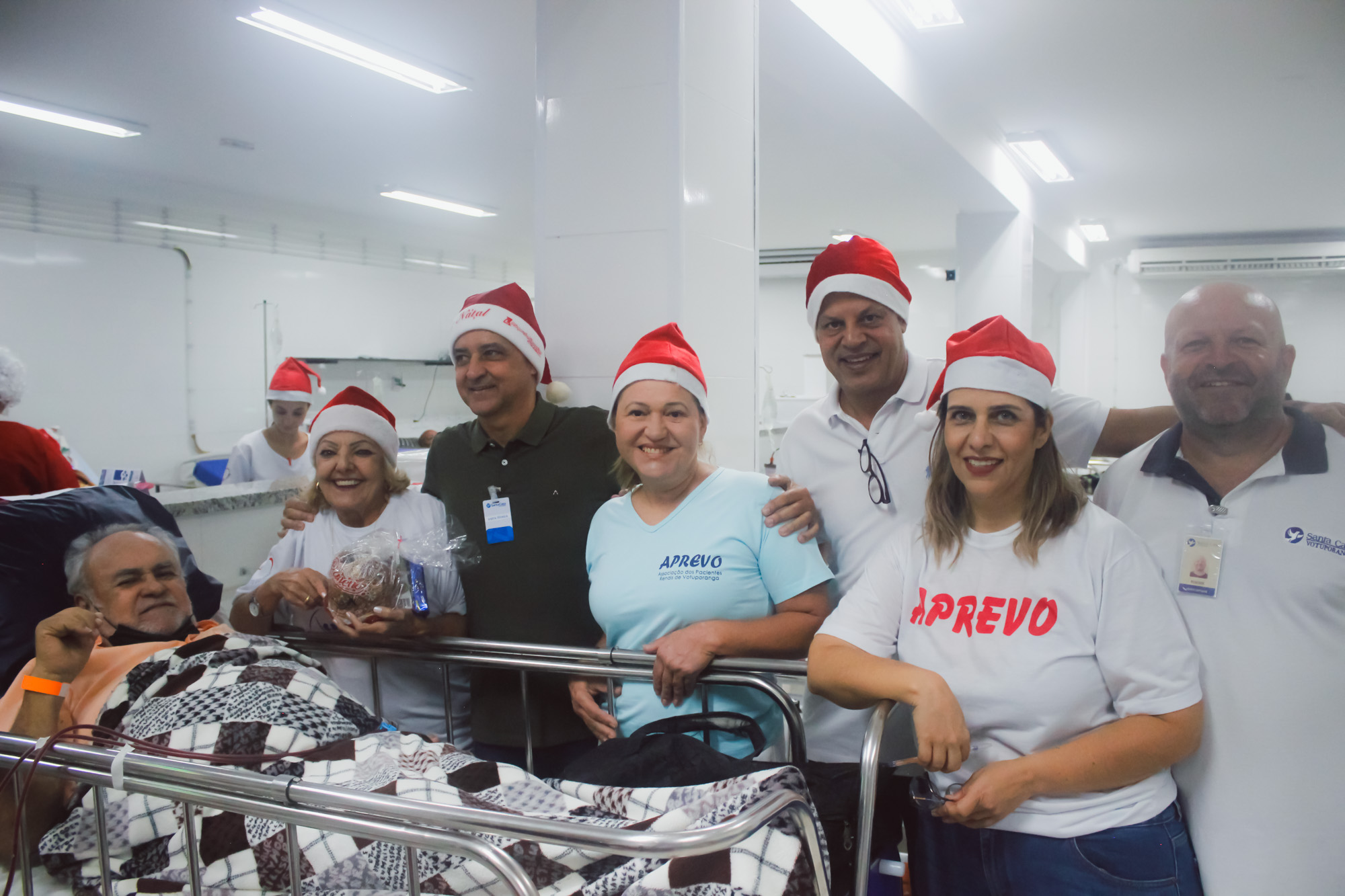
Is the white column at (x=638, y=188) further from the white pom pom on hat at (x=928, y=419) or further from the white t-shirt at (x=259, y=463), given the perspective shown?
the white t-shirt at (x=259, y=463)

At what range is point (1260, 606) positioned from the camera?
152 centimetres

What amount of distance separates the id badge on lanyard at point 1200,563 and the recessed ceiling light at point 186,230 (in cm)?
865

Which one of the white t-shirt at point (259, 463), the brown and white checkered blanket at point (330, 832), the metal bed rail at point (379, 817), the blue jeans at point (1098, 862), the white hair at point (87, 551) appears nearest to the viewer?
the metal bed rail at point (379, 817)

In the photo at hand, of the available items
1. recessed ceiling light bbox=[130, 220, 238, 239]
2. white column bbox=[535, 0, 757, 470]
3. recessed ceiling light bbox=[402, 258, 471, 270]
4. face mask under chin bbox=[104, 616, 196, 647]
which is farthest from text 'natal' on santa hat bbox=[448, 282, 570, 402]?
recessed ceiling light bbox=[402, 258, 471, 270]

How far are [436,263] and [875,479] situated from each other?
10.3 meters

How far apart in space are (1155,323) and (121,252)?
330 inches

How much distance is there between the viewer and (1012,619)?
1542mm

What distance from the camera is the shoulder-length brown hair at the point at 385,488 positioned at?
237 cm

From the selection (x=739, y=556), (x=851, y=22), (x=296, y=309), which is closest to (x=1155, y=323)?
(x=739, y=556)

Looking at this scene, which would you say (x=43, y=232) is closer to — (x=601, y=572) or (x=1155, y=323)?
(x=601, y=572)

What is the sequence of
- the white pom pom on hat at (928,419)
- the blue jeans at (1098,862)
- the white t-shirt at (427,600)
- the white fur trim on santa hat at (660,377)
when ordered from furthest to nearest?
the white t-shirt at (427,600), the white fur trim on santa hat at (660,377), the white pom pom on hat at (928,419), the blue jeans at (1098,862)

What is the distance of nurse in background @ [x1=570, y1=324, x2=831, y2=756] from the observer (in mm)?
1871

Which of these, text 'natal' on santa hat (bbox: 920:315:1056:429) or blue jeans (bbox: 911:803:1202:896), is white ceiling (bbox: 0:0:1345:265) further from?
blue jeans (bbox: 911:803:1202:896)

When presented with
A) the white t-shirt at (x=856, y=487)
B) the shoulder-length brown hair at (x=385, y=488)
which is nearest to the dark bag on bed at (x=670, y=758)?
the white t-shirt at (x=856, y=487)
